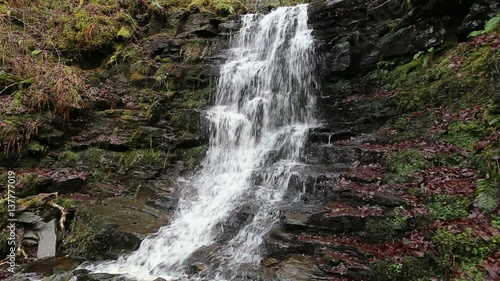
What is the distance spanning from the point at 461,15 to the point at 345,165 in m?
4.52

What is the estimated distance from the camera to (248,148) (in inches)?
354

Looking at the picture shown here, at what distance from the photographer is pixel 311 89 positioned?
9.77 metres

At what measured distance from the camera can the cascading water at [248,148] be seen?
231 inches

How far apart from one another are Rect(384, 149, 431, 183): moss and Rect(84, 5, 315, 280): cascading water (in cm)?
203

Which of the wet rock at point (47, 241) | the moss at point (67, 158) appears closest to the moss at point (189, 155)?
the moss at point (67, 158)

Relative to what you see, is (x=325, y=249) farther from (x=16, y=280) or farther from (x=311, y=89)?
(x=311, y=89)

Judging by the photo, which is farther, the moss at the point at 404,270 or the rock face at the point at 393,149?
the rock face at the point at 393,149

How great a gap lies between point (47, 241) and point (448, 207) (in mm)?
7247

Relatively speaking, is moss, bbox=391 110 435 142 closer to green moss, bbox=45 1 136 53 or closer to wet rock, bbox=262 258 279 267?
wet rock, bbox=262 258 279 267

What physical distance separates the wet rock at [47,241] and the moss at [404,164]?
6594 mm

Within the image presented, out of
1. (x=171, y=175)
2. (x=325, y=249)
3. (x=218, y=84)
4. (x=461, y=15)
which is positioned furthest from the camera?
(x=218, y=84)

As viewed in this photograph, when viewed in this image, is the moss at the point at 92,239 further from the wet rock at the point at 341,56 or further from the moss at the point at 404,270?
the wet rock at the point at 341,56

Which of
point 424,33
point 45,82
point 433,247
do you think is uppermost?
point 424,33

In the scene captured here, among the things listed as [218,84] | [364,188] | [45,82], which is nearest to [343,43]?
[218,84]
